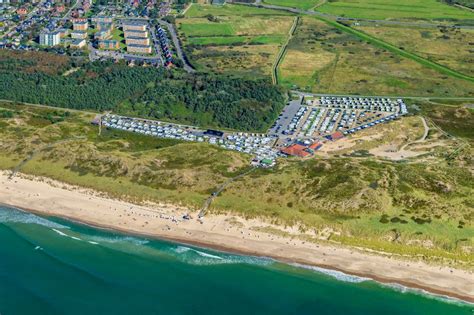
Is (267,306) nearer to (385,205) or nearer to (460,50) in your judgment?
(385,205)

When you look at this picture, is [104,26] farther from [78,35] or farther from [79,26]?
[78,35]

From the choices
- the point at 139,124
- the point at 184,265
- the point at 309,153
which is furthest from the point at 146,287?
the point at 139,124

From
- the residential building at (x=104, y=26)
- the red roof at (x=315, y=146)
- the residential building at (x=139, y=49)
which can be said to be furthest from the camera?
the residential building at (x=104, y=26)

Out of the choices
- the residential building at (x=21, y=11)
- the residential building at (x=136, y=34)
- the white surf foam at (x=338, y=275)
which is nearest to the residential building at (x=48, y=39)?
the residential building at (x=136, y=34)

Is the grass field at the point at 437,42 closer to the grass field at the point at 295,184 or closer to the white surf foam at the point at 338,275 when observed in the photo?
the grass field at the point at 295,184

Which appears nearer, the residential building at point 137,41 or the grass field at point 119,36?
the residential building at point 137,41

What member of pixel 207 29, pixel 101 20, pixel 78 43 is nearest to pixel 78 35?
pixel 78 43

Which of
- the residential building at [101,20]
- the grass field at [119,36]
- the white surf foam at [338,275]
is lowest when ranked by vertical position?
the grass field at [119,36]
